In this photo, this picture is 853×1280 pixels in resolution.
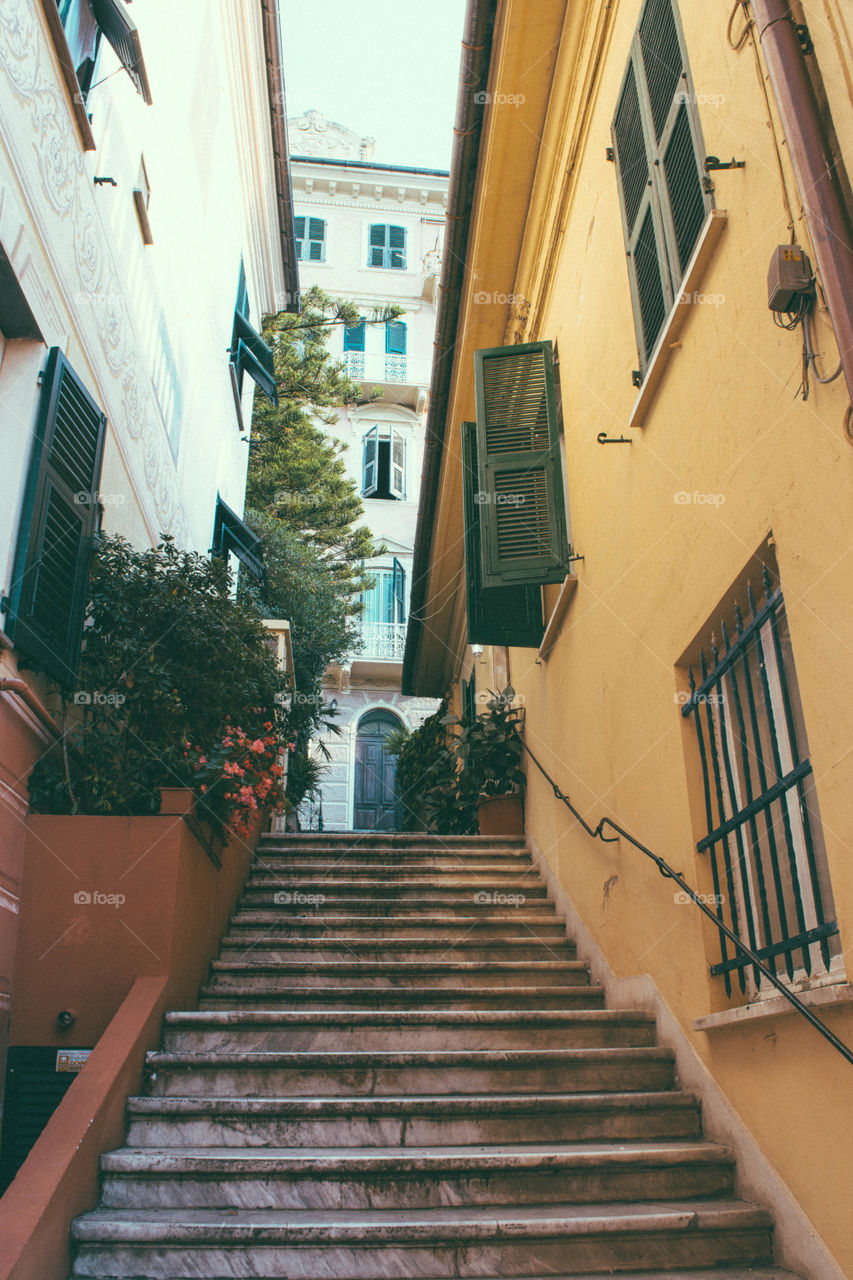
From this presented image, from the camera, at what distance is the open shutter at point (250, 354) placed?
1218 centimetres

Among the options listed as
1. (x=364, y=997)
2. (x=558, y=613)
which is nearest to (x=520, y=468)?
(x=558, y=613)

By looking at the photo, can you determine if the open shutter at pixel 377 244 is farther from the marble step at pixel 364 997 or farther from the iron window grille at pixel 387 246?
the marble step at pixel 364 997

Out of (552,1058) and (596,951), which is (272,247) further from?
(552,1058)

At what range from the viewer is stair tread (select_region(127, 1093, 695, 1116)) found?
158 inches

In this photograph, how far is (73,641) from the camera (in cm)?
530

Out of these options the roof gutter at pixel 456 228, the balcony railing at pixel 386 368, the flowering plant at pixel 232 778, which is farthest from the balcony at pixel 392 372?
the flowering plant at pixel 232 778

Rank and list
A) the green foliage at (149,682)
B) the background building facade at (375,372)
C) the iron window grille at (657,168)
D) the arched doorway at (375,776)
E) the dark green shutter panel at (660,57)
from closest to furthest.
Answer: the iron window grille at (657,168) → the dark green shutter panel at (660,57) → the green foliage at (149,682) → the arched doorway at (375,776) → the background building facade at (375,372)

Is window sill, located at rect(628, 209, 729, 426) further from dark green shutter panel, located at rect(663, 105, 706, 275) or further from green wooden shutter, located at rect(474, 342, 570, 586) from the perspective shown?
green wooden shutter, located at rect(474, 342, 570, 586)

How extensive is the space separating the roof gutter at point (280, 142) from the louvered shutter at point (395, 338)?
8664 millimetres

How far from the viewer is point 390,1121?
4.03 m

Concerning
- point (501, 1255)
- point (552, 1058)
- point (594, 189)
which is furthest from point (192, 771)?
point (594, 189)

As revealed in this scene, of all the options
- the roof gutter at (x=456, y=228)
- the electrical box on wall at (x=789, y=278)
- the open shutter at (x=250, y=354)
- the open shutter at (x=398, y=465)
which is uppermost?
the open shutter at (x=398, y=465)

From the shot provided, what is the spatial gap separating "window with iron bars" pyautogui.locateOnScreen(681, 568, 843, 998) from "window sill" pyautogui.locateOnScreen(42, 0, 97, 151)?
4.55m

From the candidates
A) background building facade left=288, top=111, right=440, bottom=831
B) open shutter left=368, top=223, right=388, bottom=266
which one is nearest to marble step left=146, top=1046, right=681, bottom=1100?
background building facade left=288, top=111, right=440, bottom=831
